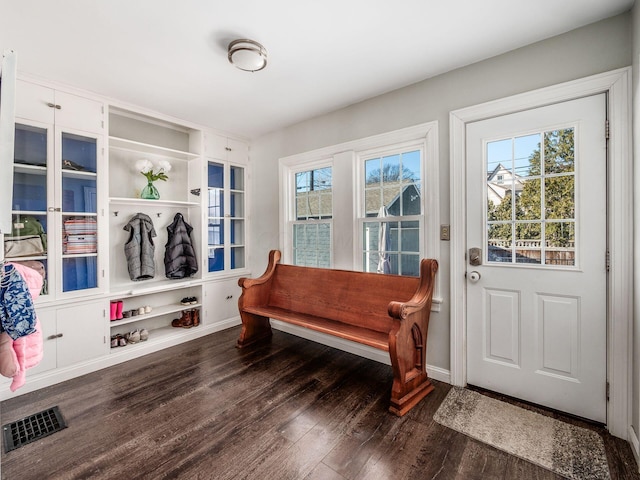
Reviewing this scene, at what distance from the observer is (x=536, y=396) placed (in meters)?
2.03

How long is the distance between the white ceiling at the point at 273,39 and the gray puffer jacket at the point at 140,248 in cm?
124

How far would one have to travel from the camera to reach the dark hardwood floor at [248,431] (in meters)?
1.53

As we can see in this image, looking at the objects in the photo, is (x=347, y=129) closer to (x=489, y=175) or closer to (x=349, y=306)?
(x=489, y=175)

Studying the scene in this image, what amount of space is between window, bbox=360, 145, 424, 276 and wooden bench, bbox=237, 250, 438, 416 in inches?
10.7

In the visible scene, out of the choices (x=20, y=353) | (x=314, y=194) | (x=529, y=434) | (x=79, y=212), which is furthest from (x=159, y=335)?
(x=529, y=434)

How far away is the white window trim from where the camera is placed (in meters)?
2.41

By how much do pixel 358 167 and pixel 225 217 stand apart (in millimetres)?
1835

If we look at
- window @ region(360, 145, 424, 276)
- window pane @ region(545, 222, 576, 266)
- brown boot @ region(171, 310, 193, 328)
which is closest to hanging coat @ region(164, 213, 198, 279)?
brown boot @ region(171, 310, 193, 328)

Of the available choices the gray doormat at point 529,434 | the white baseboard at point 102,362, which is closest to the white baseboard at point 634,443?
the gray doormat at point 529,434

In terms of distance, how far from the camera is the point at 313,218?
3.39m

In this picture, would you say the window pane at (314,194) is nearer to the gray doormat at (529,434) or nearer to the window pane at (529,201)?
the window pane at (529,201)

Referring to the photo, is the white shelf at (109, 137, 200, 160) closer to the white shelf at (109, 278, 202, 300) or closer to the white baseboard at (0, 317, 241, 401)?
the white shelf at (109, 278, 202, 300)

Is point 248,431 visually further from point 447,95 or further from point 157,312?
A: point 447,95

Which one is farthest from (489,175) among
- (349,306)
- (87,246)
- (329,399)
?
(87,246)
